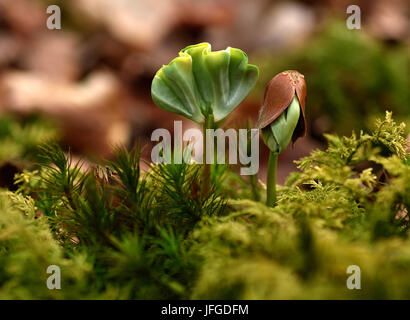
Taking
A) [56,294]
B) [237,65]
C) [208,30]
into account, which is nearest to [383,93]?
[237,65]

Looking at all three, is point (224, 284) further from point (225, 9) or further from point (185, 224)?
point (225, 9)

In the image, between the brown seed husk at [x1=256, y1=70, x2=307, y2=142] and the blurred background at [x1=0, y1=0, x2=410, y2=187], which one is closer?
the brown seed husk at [x1=256, y1=70, x2=307, y2=142]

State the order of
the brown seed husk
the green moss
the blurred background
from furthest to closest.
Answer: the blurred background, the brown seed husk, the green moss

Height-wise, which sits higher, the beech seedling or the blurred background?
the blurred background

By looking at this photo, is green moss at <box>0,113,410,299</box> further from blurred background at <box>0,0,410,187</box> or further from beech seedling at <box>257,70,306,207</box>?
blurred background at <box>0,0,410,187</box>

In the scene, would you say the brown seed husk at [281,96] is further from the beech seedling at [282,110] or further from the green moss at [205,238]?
the green moss at [205,238]

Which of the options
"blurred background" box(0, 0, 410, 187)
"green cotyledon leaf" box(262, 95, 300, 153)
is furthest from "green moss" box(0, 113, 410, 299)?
"blurred background" box(0, 0, 410, 187)

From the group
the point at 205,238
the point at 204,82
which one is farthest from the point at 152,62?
the point at 205,238
